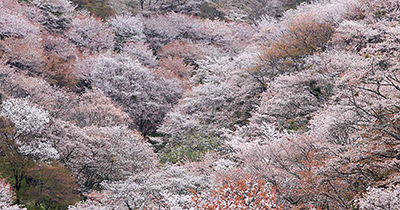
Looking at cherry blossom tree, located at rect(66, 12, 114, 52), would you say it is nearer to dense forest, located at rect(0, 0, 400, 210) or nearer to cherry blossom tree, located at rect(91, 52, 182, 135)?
dense forest, located at rect(0, 0, 400, 210)

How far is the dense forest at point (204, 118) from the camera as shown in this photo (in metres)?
6.74

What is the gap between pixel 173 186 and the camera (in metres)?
9.77

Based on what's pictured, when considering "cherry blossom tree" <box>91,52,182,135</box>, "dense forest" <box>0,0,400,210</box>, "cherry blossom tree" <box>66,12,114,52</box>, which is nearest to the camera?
"dense forest" <box>0,0,400,210</box>

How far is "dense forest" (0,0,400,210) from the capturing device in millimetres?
6738

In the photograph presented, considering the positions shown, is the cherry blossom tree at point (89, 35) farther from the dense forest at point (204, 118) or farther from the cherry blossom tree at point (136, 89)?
the cherry blossom tree at point (136, 89)

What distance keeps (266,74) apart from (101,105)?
9110mm

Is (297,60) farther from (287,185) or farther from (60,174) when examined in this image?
(60,174)

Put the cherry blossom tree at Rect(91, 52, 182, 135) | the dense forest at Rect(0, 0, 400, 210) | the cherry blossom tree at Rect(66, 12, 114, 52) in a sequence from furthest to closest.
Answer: the cherry blossom tree at Rect(66, 12, 114, 52), the cherry blossom tree at Rect(91, 52, 182, 135), the dense forest at Rect(0, 0, 400, 210)

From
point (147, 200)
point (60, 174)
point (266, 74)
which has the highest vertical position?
point (266, 74)

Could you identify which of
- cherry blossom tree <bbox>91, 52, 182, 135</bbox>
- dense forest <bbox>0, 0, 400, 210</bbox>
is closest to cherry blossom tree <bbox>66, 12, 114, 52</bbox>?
dense forest <bbox>0, 0, 400, 210</bbox>

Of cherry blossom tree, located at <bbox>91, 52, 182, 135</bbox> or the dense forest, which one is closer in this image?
the dense forest

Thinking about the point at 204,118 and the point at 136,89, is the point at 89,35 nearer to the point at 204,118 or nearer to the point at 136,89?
the point at 136,89

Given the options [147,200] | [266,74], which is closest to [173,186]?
[147,200]

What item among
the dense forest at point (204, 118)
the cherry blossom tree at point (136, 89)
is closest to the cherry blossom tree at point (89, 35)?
the dense forest at point (204, 118)
